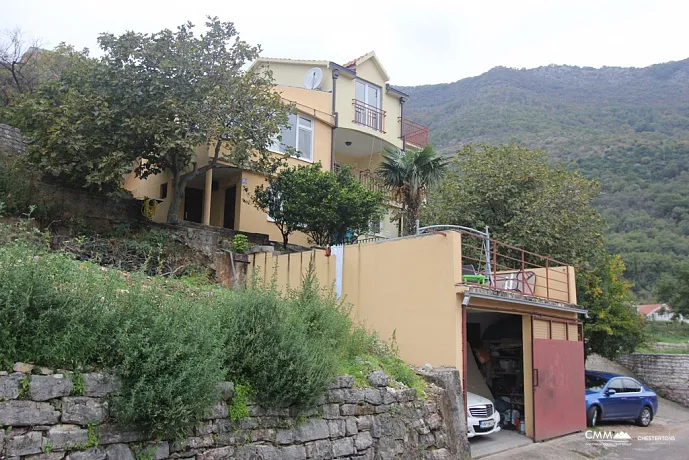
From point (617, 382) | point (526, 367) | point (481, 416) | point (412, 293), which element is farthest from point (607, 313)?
point (412, 293)

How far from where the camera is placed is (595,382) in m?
16.2

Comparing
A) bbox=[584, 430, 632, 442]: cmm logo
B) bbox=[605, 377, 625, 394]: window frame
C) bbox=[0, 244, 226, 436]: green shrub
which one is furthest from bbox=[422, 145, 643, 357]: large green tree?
bbox=[0, 244, 226, 436]: green shrub

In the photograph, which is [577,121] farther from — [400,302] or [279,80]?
[400,302]

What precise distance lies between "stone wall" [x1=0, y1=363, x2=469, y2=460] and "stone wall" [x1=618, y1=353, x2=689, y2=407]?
18839 millimetres

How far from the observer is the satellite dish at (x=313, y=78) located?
76.3 ft

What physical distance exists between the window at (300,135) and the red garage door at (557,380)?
36.0 ft

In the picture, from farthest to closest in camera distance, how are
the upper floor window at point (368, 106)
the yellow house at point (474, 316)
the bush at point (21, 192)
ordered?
the upper floor window at point (368, 106) → the bush at point (21, 192) → the yellow house at point (474, 316)

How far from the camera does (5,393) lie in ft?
15.5

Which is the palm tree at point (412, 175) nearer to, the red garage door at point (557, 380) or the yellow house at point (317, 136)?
the yellow house at point (317, 136)

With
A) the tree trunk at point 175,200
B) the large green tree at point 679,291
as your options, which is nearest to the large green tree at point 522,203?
the tree trunk at point 175,200

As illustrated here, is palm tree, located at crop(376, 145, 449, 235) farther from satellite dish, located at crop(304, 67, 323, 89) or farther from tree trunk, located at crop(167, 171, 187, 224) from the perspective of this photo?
tree trunk, located at crop(167, 171, 187, 224)

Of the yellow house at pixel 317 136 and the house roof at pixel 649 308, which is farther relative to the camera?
the house roof at pixel 649 308

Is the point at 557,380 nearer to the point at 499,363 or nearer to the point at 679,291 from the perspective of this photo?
the point at 499,363

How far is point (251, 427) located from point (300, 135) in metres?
15.8
